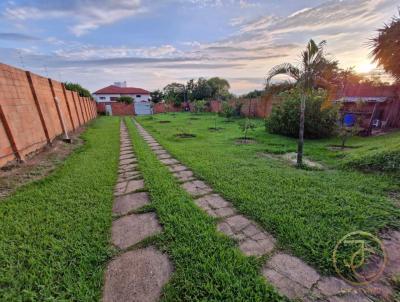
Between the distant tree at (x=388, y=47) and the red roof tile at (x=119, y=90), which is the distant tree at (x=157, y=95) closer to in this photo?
the red roof tile at (x=119, y=90)

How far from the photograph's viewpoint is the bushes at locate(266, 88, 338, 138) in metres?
7.74

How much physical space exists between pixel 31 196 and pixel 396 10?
30.7ft

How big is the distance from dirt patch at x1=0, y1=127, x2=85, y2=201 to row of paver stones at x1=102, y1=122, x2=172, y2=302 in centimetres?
193

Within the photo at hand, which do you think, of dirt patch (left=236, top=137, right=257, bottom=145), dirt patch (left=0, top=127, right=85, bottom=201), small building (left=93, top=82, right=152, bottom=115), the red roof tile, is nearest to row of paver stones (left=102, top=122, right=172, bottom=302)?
dirt patch (left=0, top=127, right=85, bottom=201)

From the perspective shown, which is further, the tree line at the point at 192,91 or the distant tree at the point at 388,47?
the tree line at the point at 192,91

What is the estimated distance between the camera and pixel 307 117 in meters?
7.87

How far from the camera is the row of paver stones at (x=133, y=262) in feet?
4.33

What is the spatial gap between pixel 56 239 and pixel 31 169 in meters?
2.82

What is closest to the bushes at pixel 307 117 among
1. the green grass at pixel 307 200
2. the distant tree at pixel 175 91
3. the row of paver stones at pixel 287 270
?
the green grass at pixel 307 200

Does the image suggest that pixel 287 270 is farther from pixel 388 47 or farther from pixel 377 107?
pixel 377 107

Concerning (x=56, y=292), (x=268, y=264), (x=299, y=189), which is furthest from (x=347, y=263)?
(x=56, y=292)

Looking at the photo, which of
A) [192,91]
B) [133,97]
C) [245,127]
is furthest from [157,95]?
[245,127]

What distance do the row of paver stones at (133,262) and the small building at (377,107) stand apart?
10831mm

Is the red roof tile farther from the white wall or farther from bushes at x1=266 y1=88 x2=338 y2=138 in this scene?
bushes at x1=266 y1=88 x2=338 y2=138
